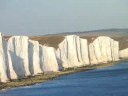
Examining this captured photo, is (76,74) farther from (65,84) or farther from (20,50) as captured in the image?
(65,84)

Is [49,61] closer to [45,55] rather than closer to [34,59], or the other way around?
[45,55]

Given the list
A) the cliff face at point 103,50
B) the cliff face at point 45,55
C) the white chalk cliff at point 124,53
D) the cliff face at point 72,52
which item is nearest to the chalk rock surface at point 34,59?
the cliff face at point 45,55

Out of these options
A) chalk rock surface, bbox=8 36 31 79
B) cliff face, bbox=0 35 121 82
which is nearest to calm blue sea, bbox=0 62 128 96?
cliff face, bbox=0 35 121 82

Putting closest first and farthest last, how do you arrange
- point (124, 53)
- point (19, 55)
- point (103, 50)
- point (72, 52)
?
point (19, 55)
point (72, 52)
point (103, 50)
point (124, 53)

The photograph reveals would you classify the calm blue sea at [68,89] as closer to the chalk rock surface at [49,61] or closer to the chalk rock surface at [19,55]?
the chalk rock surface at [19,55]

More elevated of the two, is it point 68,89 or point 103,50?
point 103,50

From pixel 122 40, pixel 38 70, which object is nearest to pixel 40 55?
pixel 38 70

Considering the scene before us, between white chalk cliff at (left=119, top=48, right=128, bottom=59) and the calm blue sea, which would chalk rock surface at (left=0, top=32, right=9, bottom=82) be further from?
white chalk cliff at (left=119, top=48, right=128, bottom=59)

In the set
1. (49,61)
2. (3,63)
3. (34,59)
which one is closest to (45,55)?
(49,61)
